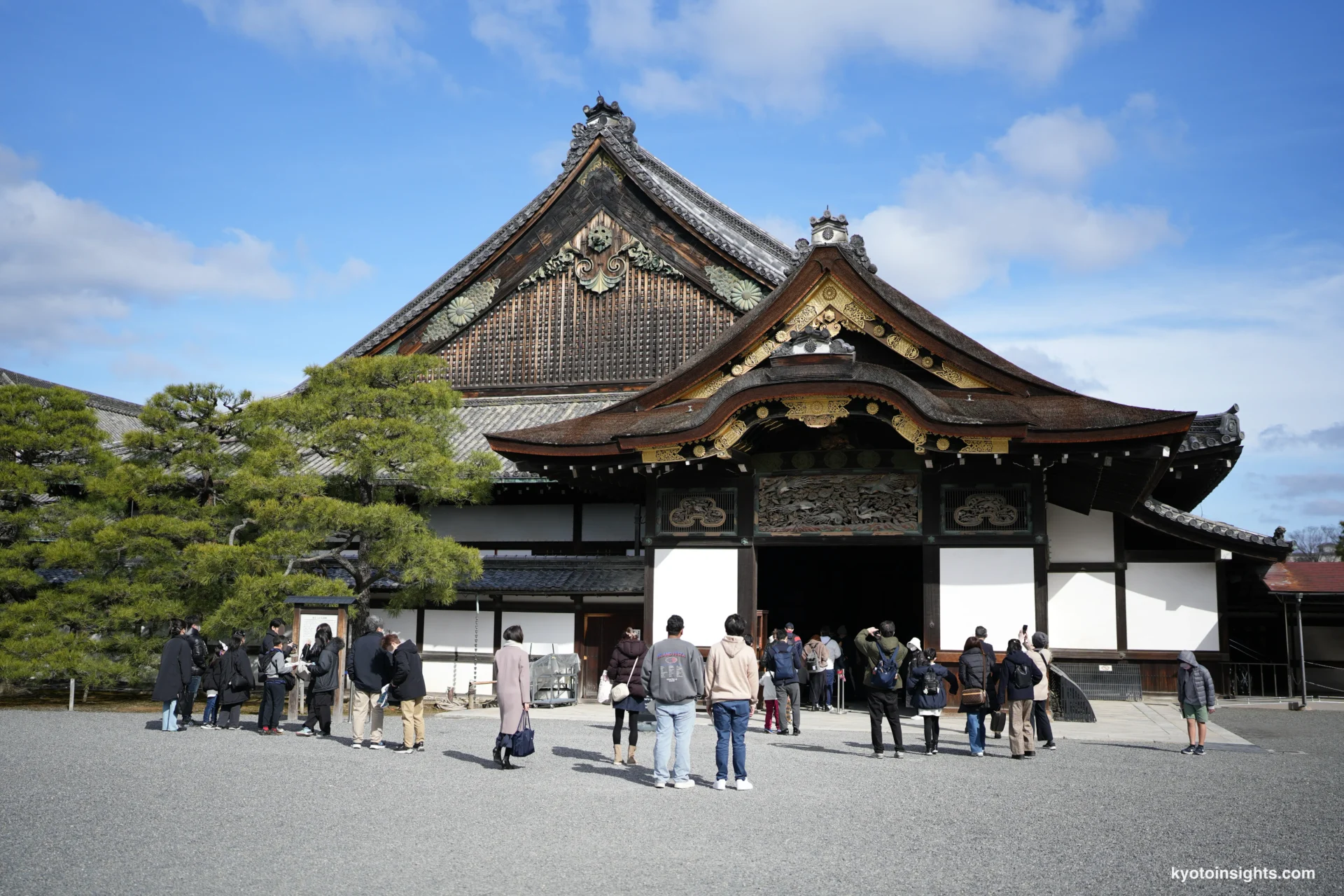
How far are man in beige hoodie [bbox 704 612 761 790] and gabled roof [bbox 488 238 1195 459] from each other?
6.68m

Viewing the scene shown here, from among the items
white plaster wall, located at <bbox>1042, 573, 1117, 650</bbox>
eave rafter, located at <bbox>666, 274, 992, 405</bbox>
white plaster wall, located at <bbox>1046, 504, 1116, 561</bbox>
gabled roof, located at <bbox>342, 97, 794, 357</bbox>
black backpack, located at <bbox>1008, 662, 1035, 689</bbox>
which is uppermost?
gabled roof, located at <bbox>342, 97, 794, 357</bbox>

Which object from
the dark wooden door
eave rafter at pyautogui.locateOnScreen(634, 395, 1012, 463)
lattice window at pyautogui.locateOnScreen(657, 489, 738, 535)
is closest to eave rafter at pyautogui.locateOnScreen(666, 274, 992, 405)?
eave rafter at pyautogui.locateOnScreen(634, 395, 1012, 463)

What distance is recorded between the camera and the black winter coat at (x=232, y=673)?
1497 centimetres

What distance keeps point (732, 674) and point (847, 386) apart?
7.08 meters

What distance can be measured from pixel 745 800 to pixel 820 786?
3.59 feet

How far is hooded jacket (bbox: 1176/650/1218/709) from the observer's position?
1289 cm

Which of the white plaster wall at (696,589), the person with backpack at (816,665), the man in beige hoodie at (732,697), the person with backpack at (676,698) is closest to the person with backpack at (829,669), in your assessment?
the person with backpack at (816,665)

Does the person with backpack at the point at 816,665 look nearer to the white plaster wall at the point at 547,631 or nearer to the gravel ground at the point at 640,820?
the gravel ground at the point at 640,820

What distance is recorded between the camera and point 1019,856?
301 inches

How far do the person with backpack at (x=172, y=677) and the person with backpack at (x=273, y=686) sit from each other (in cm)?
109

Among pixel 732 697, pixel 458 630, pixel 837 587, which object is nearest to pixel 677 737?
pixel 732 697

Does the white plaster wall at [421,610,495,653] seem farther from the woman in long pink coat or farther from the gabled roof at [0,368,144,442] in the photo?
the gabled roof at [0,368,144,442]

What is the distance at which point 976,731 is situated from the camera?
1289cm

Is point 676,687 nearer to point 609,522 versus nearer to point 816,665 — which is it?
point 816,665
